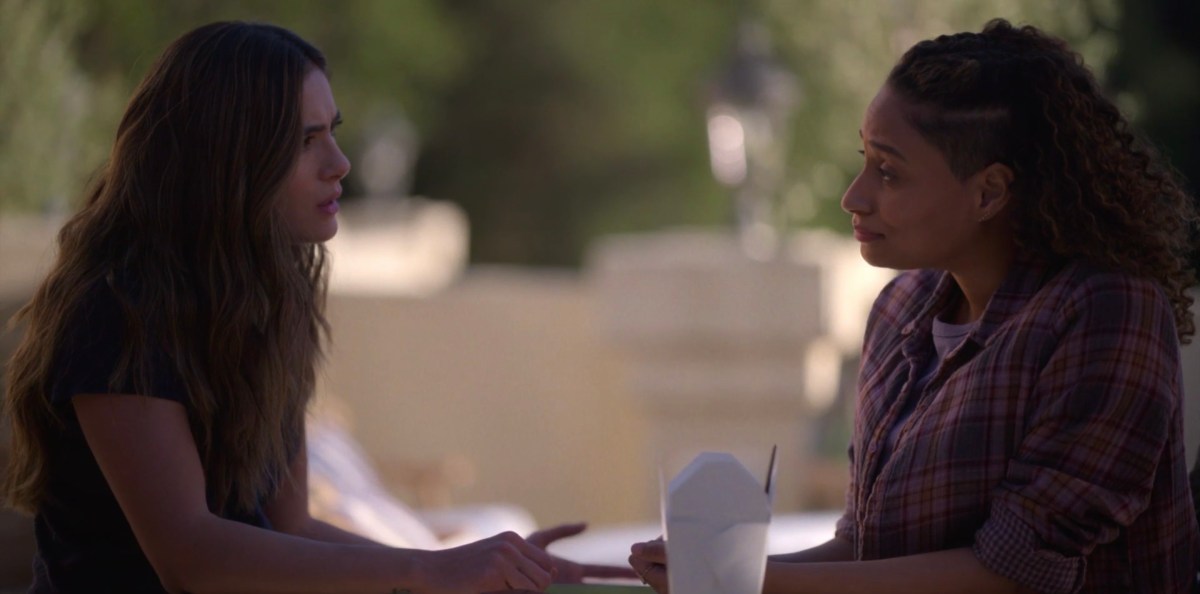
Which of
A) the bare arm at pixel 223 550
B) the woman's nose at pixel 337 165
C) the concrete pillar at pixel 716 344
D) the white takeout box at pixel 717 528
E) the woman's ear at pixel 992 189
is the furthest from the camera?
the concrete pillar at pixel 716 344

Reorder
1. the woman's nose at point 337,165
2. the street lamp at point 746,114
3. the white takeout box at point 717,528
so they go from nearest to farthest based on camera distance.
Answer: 1. the white takeout box at point 717,528
2. the woman's nose at point 337,165
3. the street lamp at point 746,114

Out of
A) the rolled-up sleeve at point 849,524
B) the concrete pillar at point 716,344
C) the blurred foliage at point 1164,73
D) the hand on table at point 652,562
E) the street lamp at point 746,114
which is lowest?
the hand on table at point 652,562

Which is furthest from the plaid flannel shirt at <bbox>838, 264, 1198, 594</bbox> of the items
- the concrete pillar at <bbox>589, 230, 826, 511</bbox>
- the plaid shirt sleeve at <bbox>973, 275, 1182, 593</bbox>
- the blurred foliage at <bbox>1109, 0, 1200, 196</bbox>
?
the concrete pillar at <bbox>589, 230, 826, 511</bbox>

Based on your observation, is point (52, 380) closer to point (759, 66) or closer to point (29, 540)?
point (29, 540)

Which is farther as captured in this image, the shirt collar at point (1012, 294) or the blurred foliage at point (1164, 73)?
the blurred foliage at point (1164, 73)

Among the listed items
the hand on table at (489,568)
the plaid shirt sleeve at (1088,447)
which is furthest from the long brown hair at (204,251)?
the plaid shirt sleeve at (1088,447)

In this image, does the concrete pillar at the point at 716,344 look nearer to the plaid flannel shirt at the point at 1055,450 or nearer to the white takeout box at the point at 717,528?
the plaid flannel shirt at the point at 1055,450

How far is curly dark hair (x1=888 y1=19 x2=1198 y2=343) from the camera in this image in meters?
1.88

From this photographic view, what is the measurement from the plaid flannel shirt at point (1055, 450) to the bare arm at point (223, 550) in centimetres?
48

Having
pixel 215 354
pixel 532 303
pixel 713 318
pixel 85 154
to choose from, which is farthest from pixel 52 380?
pixel 532 303

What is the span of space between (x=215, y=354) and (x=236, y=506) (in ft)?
0.82

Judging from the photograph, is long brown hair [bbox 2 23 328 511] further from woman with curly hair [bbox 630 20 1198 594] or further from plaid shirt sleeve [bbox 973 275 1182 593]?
plaid shirt sleeve [bbox 973 275 1182 593]

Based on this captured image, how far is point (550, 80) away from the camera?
19.9 m

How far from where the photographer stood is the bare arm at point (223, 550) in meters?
1.82
